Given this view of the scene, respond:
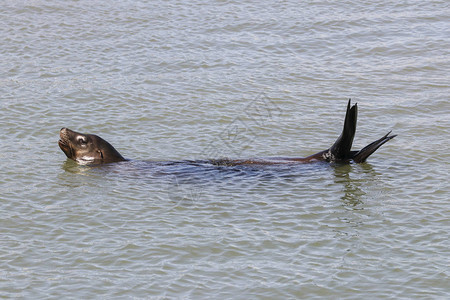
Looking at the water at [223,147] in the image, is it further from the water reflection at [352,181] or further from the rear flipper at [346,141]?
the rear flipper at [346,141]

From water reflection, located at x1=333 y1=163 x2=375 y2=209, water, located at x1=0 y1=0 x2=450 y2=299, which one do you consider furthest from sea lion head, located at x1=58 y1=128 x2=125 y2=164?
water reflection, located at x1=333 y1=163 x2=375 y2=209

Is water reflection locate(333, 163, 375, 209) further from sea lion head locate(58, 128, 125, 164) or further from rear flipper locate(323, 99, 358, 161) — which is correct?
sea lion head locate(58, 128, 125, 164)

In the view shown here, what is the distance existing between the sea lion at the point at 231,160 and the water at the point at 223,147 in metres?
0.23

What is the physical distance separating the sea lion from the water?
0.23 metres

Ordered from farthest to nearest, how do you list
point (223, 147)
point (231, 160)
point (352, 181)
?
point (223, 147) < point (231, 160) < point (352, 181)

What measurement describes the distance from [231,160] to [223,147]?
0.94 metres

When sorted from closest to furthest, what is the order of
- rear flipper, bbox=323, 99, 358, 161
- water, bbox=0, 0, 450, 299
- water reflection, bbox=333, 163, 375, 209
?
water, bbox=0, 0, 450, 299, water reflection, bbox=333, 163, 375, 209, rear flipper, bbox=323, 99, 358, 161

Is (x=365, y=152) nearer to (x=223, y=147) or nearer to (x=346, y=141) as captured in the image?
(x=346, y=141)

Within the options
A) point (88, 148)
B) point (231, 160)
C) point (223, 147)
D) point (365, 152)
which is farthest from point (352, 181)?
point (88, 148)

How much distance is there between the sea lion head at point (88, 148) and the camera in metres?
10.4

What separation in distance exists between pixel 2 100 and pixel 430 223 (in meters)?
8.38

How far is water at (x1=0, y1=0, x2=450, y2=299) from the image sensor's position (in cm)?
696

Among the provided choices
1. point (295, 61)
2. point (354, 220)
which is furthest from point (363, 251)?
point (295, 61)

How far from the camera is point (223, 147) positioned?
11.1 metres
